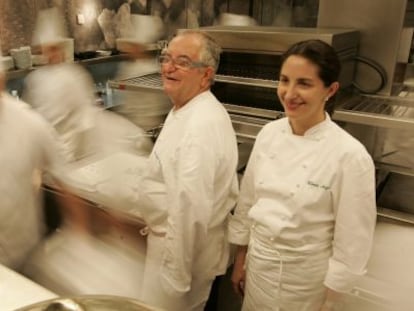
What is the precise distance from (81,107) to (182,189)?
4.26ft

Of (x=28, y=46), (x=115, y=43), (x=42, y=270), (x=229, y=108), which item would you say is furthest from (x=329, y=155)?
(x=115, y=43)

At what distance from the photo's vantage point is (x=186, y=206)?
144 centimetres

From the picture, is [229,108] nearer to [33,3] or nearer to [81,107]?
[81,107]

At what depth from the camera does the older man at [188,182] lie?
1433mm

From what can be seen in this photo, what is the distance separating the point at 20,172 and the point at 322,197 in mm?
1072

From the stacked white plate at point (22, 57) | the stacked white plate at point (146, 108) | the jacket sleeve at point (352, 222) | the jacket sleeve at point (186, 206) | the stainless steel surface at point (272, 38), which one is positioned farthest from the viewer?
the stacked white plate at point (22, 57)

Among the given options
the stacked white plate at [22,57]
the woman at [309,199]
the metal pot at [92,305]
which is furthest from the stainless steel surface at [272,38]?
the stacked white plate at [22,57]

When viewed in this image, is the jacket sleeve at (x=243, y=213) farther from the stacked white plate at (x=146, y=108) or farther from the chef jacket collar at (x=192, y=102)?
the stacked white plate at (x=146, y=108)

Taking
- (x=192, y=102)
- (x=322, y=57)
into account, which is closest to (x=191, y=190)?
(x=192, y=102)

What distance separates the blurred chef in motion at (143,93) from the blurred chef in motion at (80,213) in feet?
0.35

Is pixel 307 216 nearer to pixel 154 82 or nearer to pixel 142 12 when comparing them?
pixel 154 82

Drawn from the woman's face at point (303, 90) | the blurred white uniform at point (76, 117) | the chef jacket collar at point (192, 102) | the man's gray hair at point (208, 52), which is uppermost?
the man's gray hair at point (208, 52)

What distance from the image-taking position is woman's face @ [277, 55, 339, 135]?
121 cm

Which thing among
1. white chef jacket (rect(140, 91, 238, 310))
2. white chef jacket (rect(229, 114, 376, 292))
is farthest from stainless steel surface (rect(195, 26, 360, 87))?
white chef jacket (rect(229, 114, 376, 292))
